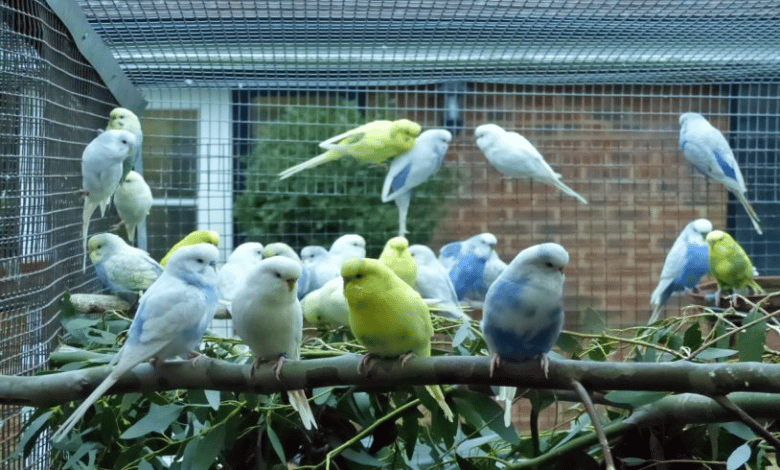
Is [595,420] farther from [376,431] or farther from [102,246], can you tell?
[102,246]

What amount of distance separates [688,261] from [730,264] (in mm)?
128

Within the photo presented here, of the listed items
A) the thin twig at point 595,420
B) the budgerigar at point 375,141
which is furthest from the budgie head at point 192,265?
the budgerigar at point 375,141

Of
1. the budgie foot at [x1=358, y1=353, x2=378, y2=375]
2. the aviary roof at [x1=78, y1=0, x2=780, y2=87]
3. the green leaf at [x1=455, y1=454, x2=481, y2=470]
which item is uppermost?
the aviary roof at [x1=78, y1=0, x2=780, y2=87]

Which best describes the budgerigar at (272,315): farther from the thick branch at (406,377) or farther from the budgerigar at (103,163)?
the budgerigar at (103,163)

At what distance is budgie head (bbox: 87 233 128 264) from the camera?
6.61ft

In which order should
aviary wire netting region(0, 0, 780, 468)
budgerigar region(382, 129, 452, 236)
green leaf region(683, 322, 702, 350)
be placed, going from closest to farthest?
green leaf region(683, 322, 702, 350)
aviary wire netting region(0, 0, 780, 468)
budgerigar region(382, 129, 452, 236)

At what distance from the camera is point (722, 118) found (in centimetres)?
312

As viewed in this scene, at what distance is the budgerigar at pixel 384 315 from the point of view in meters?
1.17

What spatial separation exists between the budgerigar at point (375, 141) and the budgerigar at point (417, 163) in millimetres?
28

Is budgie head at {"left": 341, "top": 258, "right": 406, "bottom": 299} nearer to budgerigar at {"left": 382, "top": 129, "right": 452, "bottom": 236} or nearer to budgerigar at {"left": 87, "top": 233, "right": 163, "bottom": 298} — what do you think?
budgerigar at {"left": 87, "top": 233, "right": 163, "bottom": 298}

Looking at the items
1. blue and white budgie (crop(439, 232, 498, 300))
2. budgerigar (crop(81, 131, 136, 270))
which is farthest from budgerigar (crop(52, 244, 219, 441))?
blue and white budgie (crop(439, 232, 498, 300))

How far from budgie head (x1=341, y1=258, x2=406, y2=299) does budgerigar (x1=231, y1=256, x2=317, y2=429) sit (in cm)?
7

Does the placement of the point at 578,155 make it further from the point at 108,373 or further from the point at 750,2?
the point at 108,373

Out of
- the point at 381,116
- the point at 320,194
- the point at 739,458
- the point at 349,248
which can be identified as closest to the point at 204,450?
the point at 739,458
